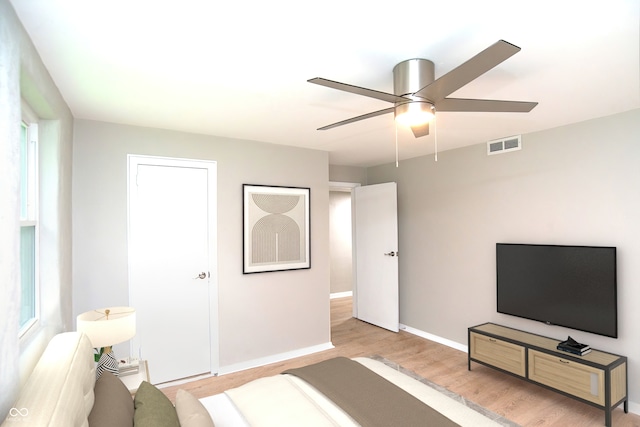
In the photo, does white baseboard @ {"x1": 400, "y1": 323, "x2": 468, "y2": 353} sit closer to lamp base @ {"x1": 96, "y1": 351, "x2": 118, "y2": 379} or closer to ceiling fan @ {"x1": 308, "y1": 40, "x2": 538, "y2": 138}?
ceiling fan @ {"x1": 308, "y1": 40, "x2": 538, "y2": 138}

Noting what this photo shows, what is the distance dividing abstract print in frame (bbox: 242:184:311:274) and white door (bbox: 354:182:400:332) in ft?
4.38

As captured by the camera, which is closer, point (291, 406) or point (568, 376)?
point (291, 406)

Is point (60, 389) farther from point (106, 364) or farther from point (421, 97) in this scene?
point (421, 97)

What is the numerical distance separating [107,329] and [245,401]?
2.94 feet

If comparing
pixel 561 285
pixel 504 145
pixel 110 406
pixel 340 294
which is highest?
pixel 504 145

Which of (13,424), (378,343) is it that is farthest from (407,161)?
(13,424)

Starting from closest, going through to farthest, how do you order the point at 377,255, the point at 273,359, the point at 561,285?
the point at 561,285, the point at 273,359, the point at 377,255

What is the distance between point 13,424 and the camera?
1.02 meters

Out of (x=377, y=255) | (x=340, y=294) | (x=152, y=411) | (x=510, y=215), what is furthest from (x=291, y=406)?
(x=340, y=294)

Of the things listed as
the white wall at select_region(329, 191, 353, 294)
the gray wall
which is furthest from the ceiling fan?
the white wall at select_region(329, 191, 353, 294)

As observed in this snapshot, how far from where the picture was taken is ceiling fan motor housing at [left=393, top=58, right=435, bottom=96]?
1.88 meters

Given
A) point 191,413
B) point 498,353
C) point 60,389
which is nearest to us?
point 60,389

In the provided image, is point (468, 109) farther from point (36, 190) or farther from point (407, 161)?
point (407, 161)

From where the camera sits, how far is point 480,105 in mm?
1849
